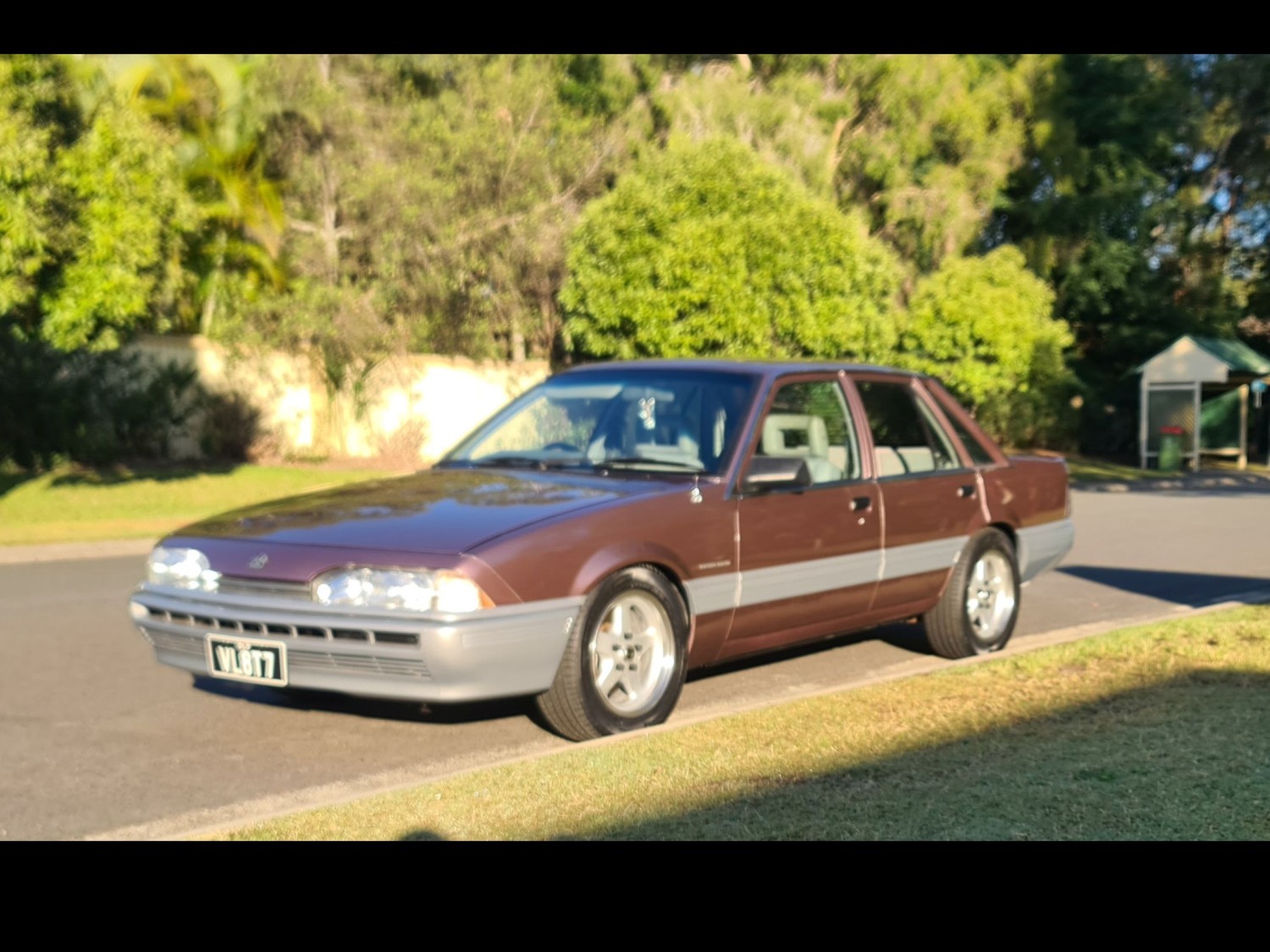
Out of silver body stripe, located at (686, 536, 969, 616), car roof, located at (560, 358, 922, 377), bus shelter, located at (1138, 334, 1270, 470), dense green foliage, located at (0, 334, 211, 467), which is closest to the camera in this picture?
silver body stripe, located at (686, 536, 969, 616)

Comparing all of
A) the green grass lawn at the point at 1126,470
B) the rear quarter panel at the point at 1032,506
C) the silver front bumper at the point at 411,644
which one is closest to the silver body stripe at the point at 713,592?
the silver front bumper at the point at 411,644

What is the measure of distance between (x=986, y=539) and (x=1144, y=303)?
36410 millimetres

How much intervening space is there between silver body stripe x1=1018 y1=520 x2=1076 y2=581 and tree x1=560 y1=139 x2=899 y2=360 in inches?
765

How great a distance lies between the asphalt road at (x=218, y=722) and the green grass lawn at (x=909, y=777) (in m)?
0.72

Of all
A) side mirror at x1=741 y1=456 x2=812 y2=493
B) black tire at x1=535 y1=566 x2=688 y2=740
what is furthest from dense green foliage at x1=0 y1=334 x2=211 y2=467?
black tire at x1=535 y1=566 x2=688 y2=740

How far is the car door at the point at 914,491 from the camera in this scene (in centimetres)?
813

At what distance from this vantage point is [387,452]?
Result: 3316 centimetres

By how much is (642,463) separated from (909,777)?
255 centimetres

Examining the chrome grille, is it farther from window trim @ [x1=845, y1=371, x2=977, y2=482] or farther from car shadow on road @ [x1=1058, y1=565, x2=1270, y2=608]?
car shadow on road @ [x1=1058, y1=565, x2=1270, y2=608]

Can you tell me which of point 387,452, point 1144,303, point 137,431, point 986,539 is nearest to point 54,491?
point 137,431

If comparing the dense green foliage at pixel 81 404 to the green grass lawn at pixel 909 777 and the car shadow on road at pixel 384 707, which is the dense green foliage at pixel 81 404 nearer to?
the car shadow on road at pixel 384 707

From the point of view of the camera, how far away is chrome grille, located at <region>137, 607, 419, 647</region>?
6.03 meters
